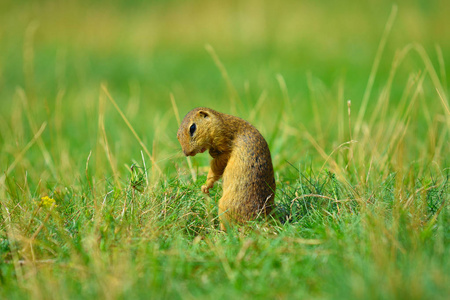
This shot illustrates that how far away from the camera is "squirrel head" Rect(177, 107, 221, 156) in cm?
276

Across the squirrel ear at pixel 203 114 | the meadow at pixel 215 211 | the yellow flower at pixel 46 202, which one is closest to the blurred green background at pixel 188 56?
the meadow at pixel 215 211

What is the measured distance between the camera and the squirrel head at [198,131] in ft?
9.05

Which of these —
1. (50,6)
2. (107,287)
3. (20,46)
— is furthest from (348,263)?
(50,6)

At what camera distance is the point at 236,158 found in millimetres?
2758

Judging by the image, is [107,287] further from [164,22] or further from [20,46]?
[164,22]

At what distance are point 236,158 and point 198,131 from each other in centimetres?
24

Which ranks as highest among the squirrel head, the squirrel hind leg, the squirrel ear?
the squirrel ear

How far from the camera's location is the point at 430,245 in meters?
2.12

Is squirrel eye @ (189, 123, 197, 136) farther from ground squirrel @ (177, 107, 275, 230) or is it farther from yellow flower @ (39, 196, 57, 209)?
yellow flower @ (39, 196, 57, 209)

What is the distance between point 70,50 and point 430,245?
27.3 ft

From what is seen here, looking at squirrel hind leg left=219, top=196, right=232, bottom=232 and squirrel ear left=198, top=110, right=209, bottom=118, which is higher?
squirrel ear left=198, top=110, right=209, bottom=118

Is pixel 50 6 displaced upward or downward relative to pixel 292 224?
upward

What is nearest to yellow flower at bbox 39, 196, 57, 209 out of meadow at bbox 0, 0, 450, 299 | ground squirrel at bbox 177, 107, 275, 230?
meadow at bbox 0, 0, 450, 299

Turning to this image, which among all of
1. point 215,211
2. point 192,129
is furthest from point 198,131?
point 215,211
